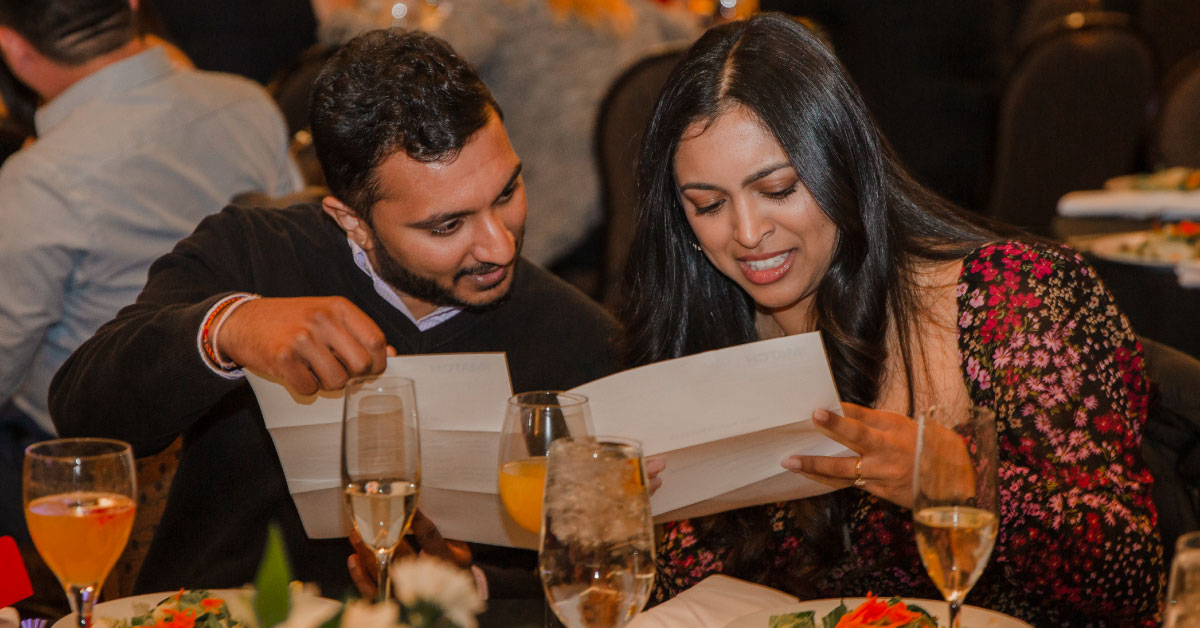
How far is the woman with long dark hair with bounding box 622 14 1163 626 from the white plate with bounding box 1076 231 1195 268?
1333 millimetres

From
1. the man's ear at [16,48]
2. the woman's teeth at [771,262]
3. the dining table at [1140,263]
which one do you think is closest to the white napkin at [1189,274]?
the dining table at [1140,263]

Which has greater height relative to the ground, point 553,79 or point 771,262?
point 553,79

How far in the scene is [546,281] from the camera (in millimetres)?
2049

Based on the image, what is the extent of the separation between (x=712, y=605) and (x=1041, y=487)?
0.48m

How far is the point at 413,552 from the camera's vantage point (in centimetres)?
153

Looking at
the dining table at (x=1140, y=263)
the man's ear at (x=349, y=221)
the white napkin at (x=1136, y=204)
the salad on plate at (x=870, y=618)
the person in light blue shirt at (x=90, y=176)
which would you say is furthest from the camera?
the white napkin at (x=1136, y=204)

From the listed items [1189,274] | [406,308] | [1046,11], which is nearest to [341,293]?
[406,308]

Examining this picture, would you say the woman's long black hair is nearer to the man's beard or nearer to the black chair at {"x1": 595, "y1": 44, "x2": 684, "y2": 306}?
the man's beard

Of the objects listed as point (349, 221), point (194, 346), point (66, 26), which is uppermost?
point (66, 26)

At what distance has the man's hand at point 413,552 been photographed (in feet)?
4.76

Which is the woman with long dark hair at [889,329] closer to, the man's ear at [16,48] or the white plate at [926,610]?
the white plate at [926,610]

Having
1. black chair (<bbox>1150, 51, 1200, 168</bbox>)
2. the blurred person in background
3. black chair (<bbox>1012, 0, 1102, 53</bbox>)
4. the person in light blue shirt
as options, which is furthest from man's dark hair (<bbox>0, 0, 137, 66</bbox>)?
black chair (<bbox>1012, 0, 1102, 53</bbox>)

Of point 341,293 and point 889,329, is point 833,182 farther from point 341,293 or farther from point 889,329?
point 341,293

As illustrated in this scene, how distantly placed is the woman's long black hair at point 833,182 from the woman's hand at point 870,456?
0.38m
